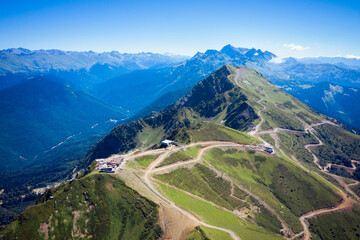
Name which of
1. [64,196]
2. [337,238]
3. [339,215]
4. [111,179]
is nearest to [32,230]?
[64,196]

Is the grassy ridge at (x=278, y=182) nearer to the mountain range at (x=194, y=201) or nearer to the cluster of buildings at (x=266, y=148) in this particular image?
the mountain range at (x=194, y=201)

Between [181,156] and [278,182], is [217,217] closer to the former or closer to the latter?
[181,156]

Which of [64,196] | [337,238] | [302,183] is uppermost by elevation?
[64,196]

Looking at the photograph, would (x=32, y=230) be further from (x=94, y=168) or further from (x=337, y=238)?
(x=337, y=238)

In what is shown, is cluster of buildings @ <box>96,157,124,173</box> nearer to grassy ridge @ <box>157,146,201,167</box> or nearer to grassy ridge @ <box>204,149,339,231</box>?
grassy ridge @ <box>157,146,201,167</box>

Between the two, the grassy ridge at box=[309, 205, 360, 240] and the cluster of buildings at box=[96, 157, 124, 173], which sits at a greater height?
the cluster of buildings at box=[96, 157, 124, 173]

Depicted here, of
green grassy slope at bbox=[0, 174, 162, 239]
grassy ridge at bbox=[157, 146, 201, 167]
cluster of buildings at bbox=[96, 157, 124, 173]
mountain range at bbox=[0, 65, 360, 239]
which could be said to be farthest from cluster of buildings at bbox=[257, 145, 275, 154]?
green grassy slope at bbox=[0, 174, 162, 239]

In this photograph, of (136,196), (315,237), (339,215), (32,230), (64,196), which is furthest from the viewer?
(339,215)

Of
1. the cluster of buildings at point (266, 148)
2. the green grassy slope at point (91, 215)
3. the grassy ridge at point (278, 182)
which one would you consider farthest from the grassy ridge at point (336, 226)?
the green grassy slope at point (91, 215)
